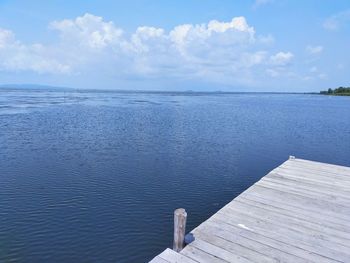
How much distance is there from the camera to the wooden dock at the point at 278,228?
7000 millimetres

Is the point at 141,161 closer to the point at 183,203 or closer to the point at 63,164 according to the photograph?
the point at 63,164

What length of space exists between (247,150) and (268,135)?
852 centimetres

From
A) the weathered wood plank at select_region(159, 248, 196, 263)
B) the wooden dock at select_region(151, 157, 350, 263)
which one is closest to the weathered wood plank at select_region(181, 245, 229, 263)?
the wooden dock at select_region(151, 157, 350, 263)

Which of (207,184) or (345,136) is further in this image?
(345,136)

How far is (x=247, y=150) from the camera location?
2361 centimetres

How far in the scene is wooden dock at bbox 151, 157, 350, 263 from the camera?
7000 mm

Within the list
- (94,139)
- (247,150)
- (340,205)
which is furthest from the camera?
(94,139)

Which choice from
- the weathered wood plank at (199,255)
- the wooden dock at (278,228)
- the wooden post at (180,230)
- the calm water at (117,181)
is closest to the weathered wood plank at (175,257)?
the wooden dock at (278,228)

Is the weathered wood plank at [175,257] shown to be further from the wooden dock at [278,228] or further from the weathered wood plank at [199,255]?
the weathered wood plank at [199,255]

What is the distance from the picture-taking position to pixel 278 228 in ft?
27.3

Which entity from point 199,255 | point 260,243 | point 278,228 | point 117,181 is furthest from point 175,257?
point 117,181

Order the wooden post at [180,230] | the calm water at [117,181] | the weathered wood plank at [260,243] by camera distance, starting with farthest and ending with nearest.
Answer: the calm water at [117,181]
the wooden post at [180,230]
the weathered wood plank at [260,243]

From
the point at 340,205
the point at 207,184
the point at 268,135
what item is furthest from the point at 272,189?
the point at 268,135

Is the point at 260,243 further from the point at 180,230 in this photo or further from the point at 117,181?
the point at 117,181
